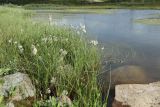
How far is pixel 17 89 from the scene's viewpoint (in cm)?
610

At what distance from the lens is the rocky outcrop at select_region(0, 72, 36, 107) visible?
5.88 meters

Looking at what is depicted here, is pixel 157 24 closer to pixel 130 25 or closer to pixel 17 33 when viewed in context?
pixel 130 25

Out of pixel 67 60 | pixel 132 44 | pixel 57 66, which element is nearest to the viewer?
pixel 57 66

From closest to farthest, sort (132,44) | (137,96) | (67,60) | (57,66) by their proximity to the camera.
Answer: (137,96) < (57,66) < (67,60) < (132,44)

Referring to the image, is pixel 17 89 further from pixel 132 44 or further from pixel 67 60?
pixel 132 44

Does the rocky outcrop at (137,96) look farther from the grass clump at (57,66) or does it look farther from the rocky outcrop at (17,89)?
the rocky outcrop at (17,89)

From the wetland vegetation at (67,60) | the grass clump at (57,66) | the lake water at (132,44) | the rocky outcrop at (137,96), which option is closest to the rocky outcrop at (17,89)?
the wetland vegetation at (67,60)

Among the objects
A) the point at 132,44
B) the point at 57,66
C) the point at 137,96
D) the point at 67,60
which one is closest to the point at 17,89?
the point at 57,66

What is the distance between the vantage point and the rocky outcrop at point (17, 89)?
5.88 metres

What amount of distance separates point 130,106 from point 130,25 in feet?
41.5

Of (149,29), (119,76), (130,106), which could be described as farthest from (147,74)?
(149,29)

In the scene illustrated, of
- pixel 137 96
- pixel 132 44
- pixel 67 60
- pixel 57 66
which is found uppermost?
pixel 57 66

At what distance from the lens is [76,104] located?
589 cm

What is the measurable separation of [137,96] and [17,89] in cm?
201
